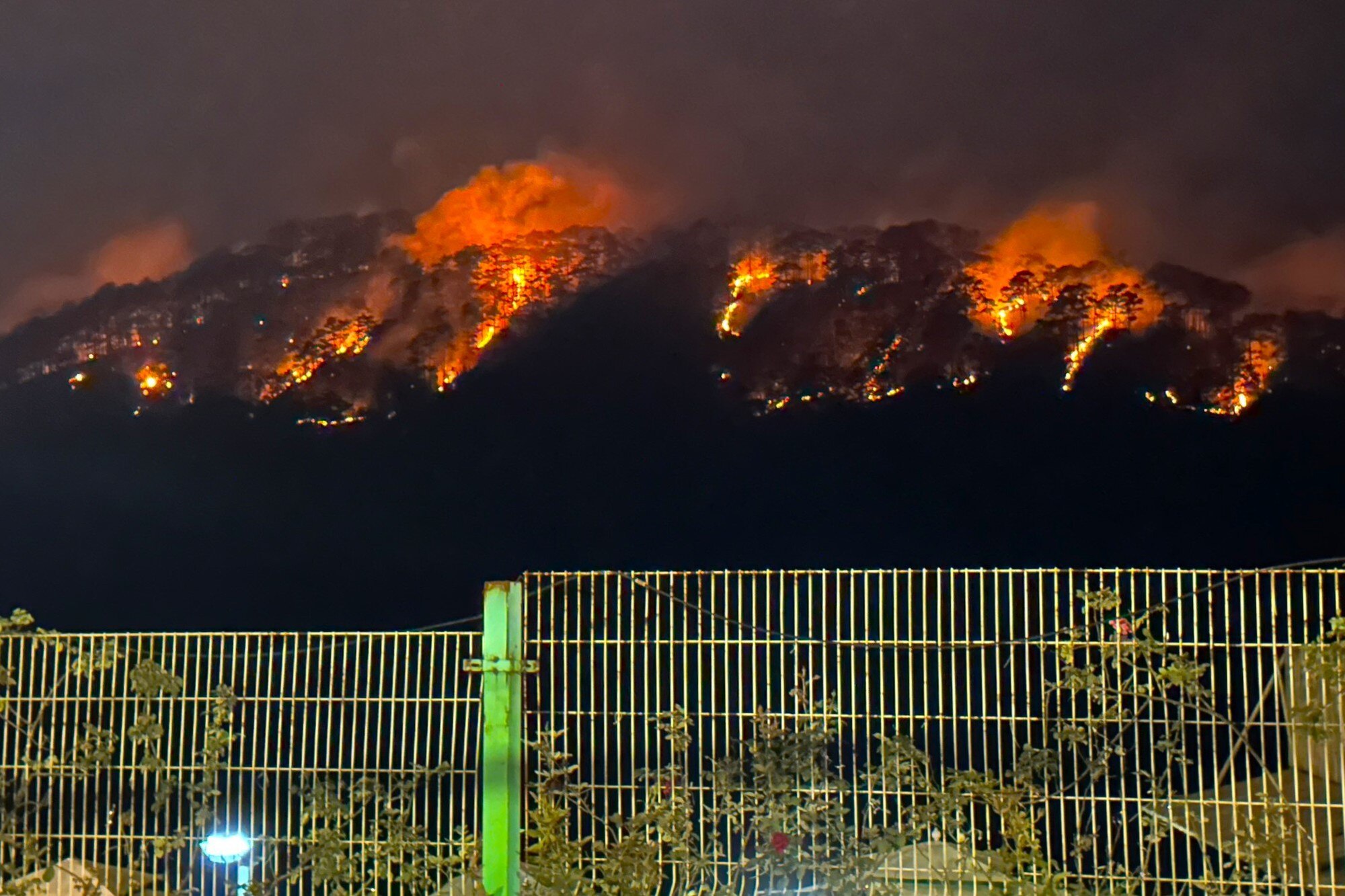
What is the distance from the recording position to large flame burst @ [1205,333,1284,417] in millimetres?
14969

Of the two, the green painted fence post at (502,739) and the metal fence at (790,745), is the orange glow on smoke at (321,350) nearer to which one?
the metal fence at (790,745)

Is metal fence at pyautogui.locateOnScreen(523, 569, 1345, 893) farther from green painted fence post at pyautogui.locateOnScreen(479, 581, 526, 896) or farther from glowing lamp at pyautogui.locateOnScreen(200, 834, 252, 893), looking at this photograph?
glowing lamp at pyautogui.locateOnScreen(200, 834, 252, 893)

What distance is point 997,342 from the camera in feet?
54.7

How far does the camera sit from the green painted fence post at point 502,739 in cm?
512

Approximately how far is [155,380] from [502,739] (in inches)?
551

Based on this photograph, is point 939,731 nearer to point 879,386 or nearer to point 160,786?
point 160,786

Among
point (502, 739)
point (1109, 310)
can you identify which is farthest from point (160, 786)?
point (1109, 310)

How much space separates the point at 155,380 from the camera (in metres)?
17.6

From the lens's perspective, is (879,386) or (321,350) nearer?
(879,386)

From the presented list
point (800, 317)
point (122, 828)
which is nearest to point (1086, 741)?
point (122, 828)

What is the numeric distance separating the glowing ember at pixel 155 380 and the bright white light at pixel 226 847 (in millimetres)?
12562

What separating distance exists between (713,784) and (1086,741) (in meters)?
1.38

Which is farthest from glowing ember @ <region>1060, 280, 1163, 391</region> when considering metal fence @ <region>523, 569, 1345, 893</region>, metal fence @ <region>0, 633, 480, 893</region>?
metal fence @ <region>0, 633, 480, 893</region>

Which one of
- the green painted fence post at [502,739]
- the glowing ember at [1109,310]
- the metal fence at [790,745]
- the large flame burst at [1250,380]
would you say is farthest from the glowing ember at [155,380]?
the green painted fence post at [502,739]
